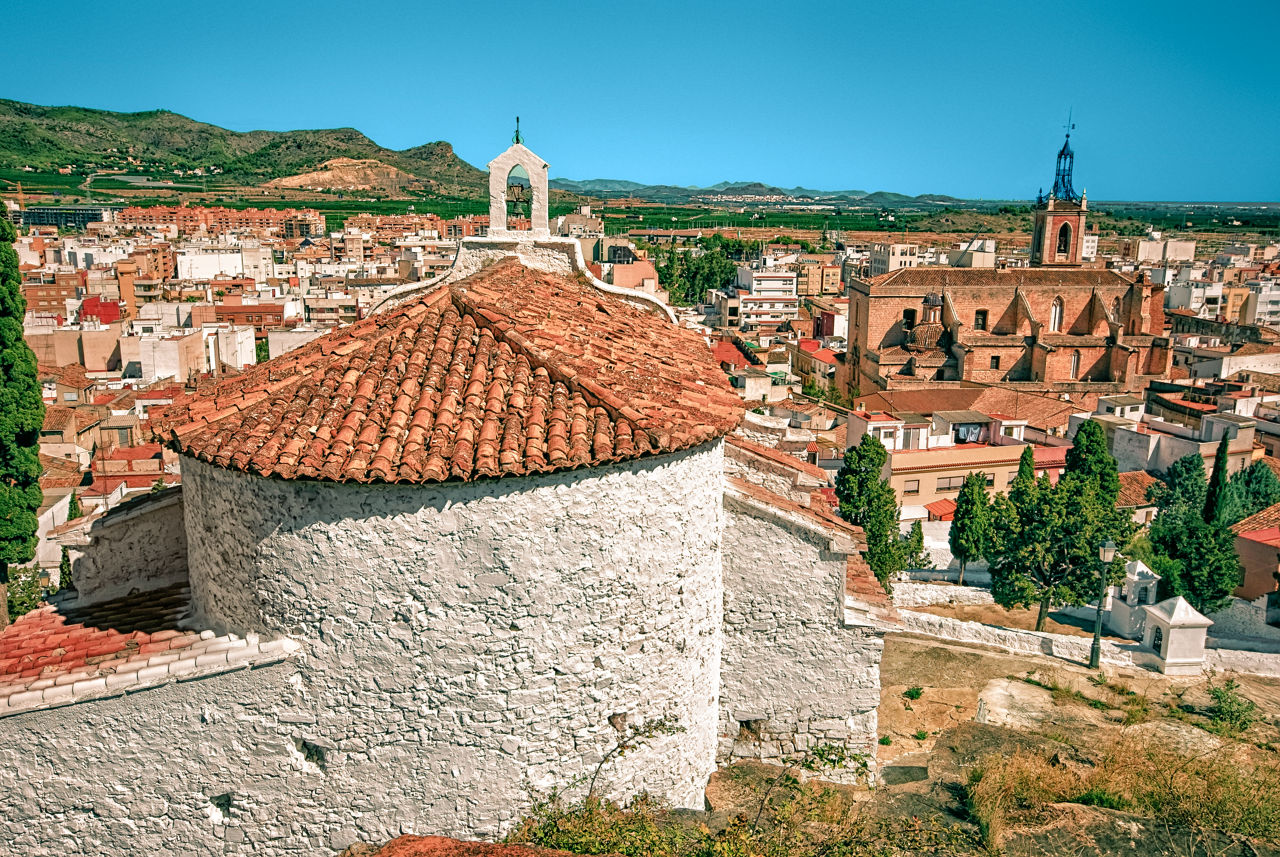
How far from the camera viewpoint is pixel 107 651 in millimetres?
8211

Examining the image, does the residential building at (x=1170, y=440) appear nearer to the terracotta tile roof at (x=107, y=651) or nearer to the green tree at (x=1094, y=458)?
the green tree at (x=1094, y=458)

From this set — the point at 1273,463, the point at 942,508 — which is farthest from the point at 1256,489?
the point at 942,508

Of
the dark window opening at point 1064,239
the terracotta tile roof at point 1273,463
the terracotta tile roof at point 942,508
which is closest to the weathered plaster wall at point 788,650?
the terracotta tile roof at point 942,508

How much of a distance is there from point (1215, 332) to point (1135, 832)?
78567mm

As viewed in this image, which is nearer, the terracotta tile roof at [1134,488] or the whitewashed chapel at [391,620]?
the whitewashed chapel at [391,620]

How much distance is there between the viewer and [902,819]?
920 cm

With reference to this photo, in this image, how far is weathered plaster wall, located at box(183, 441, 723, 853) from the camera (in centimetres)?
764

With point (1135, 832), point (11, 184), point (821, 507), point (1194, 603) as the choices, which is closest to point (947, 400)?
point (1194, 603)

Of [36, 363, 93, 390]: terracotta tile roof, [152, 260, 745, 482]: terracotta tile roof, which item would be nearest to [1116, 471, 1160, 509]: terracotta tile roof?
[152, 260, 745, 482]: terracotta tile roof

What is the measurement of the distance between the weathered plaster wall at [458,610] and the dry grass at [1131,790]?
3925 millimetres

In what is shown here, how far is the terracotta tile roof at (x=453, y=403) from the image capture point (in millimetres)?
7559

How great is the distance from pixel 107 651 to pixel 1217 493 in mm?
33983

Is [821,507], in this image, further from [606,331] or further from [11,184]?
[11,184]

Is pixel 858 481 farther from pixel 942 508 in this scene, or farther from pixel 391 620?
pixel 391 620
